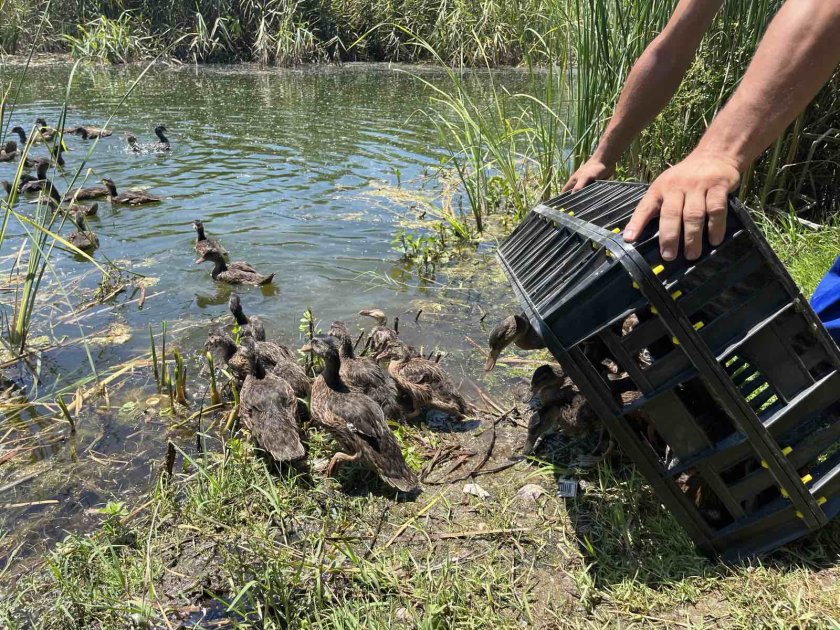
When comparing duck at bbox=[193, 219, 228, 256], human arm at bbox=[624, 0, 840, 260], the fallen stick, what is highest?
human arm at bbox=[624, 0, 840, 260]

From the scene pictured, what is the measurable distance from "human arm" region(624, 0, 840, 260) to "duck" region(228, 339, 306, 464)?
2240 millimetres

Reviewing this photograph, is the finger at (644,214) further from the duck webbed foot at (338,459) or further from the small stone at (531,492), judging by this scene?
the duck webbed foot at (338,459)

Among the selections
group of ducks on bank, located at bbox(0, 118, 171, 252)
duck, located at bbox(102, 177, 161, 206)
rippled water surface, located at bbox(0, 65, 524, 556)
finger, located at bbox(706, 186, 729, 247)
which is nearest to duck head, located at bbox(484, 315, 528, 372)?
rippled water surface, located at bbox(0, 65, 524, 556)

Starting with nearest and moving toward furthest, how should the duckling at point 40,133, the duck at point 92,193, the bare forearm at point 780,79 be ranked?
the bare forearm at point 780,79 < the duckling at point 40,133 < the duck at point 92,193

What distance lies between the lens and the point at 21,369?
5.05m

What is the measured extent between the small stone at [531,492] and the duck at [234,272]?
13.9 ft

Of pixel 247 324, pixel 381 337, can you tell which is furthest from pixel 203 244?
pixel 381 337

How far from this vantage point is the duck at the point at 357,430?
346cm

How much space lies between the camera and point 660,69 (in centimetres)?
339

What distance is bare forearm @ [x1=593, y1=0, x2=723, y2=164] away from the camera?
3273mm

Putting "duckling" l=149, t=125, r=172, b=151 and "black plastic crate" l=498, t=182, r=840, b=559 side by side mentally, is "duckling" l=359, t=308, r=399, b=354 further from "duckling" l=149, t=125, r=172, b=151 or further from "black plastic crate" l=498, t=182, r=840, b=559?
"duckling" l=149, t=125, r=172, b=151

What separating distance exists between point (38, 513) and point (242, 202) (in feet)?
21.7

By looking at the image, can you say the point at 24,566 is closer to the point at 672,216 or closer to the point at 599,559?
the point at 599,559

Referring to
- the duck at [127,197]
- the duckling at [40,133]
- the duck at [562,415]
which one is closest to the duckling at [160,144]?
the duckling at [40,133]
